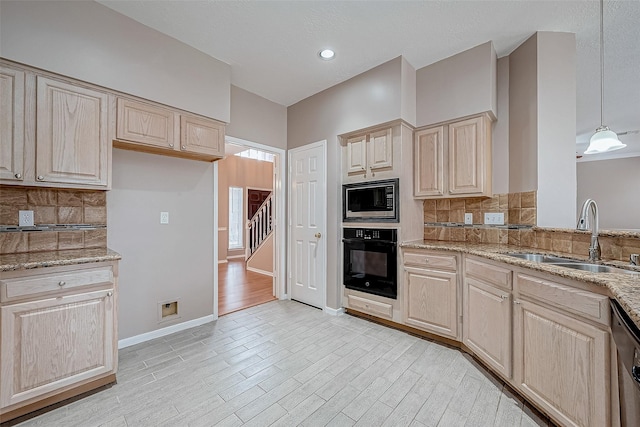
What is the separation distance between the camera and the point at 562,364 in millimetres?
1485

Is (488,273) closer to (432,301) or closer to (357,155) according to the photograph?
(432,301)

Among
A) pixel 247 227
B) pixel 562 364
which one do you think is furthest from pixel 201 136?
pixel 247 227

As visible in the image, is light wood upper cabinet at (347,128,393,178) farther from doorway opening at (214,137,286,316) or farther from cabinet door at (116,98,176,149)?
cabinet door at (116,98,176,149)

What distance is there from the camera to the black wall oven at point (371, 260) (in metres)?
2.94

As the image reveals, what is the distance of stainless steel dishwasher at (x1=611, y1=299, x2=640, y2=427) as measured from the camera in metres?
0.86

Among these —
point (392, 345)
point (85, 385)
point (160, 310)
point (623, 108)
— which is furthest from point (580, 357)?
point (623, 108)

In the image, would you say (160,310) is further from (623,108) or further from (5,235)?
(623,108)

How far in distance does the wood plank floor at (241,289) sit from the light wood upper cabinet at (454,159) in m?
2.67

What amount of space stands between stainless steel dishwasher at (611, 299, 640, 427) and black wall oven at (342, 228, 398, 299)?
1.87m

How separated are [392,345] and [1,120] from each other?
3.46 m

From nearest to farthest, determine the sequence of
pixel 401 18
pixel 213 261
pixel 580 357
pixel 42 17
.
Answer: pixel 580 357 < pixel 42 17 < pixel 401 18 < pixel 213 261

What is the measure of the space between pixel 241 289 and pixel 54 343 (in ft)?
9.24

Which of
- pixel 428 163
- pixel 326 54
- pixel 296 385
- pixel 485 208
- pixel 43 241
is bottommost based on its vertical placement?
pixel 296 385

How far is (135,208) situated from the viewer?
103 inches
